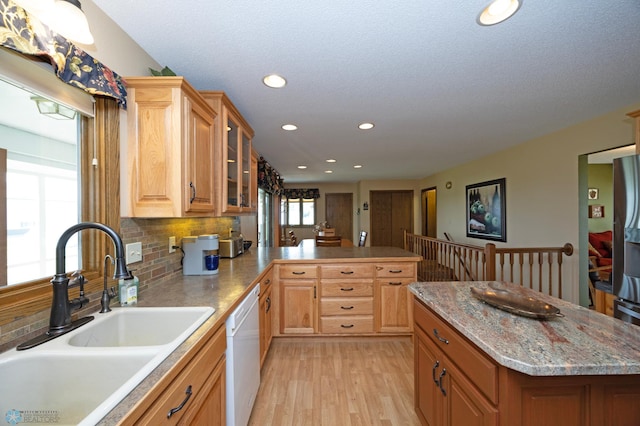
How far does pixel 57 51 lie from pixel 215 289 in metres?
1.31

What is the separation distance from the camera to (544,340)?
0.93 meters

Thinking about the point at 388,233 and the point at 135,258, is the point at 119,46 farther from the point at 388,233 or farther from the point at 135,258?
the point at 388,233

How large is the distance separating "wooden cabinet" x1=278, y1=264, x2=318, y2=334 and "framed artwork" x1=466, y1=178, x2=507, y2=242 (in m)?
3.41

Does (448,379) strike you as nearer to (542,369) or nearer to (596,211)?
(542,369)

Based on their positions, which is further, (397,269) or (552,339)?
(397,269)

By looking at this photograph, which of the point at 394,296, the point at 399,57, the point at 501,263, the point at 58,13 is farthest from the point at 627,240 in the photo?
the point at 58,13

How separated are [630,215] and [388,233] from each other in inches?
252

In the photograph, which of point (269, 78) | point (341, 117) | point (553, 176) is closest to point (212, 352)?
point (269, 78)

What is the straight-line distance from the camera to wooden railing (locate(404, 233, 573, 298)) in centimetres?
311

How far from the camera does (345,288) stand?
2746 millimetres

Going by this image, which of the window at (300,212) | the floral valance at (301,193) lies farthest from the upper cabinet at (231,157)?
the window at (300,212)

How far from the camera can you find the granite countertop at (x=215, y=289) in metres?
0.73

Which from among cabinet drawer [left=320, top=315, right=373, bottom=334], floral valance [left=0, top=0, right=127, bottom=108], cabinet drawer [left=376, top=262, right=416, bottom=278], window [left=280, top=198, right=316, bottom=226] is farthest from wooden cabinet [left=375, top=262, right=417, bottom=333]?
window [left=280, top=198, right=316, bottom=226]

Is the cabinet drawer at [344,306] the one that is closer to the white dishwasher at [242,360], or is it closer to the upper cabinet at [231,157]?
the white dishwasher at [242,360]
